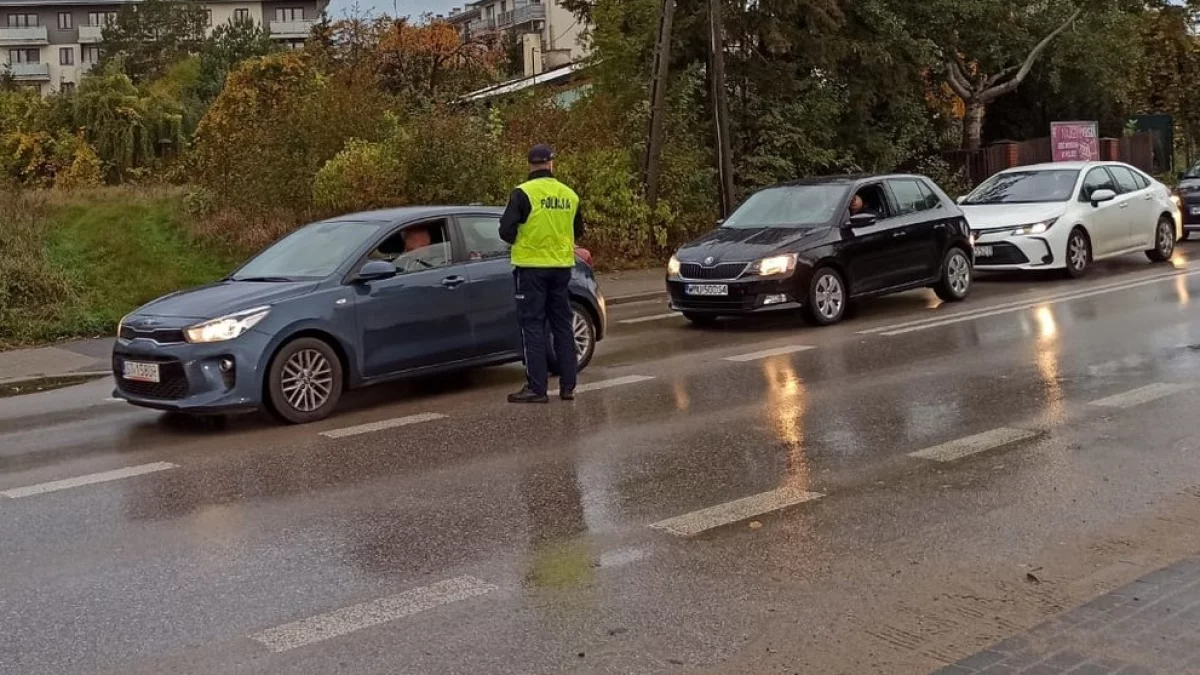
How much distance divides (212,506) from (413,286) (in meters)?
3.30

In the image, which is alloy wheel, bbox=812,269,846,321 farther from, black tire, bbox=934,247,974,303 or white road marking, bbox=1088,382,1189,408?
white road marking, bbox=1088,382,1189,408

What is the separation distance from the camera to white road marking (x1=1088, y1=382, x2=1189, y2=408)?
8.59 meters

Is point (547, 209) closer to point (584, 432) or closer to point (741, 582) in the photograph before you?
point (584, 432)

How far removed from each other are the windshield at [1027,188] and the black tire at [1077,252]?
1.79 ft

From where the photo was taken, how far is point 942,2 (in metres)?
27.5

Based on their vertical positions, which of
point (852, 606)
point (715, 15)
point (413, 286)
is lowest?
point (852, 606)

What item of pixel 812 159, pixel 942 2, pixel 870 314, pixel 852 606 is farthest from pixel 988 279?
pixel 852 606

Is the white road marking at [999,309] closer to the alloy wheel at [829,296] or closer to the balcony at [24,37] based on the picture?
the alloy wheel at [829,296]

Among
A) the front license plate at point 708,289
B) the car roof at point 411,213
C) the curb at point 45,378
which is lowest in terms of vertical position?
the curb at point 45,378

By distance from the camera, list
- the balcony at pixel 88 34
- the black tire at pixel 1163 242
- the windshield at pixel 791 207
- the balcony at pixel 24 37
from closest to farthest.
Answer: the windshield at pixel 791 207 < the black tire at pixel 1163 242 < the balcony at pixel 88 34 < the balcony at pixel 24 37

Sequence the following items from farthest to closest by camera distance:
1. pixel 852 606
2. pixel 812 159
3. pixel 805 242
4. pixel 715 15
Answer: pixel 812 159, pixel 715 15, pixel 805 242, pixel 852 606

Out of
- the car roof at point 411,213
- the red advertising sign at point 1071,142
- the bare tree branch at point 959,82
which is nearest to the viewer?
the car roof at point 411,213

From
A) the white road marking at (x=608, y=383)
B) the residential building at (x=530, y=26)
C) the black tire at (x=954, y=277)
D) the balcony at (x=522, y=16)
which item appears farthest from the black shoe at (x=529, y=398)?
the balcony at (x=522, y=16)

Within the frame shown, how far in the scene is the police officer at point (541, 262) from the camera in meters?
9.27
